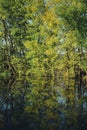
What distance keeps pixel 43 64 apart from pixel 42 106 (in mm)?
9493

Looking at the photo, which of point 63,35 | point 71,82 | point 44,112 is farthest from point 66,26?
point 44,112

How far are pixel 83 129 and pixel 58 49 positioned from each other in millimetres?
14685

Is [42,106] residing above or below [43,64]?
below

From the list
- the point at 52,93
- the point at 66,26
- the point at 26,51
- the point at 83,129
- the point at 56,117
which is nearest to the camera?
the point at 83,129

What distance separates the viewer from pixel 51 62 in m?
59.3

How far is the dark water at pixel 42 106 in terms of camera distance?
160ft

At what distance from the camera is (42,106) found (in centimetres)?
5159

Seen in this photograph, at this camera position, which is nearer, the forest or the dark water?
the dark water

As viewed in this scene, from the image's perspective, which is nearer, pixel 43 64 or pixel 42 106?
pixel 42 106

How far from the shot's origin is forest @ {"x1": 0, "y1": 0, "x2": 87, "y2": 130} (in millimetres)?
50500

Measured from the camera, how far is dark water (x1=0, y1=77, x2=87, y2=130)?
4866 cm

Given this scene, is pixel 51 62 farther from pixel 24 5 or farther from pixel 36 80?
pixel 24 5

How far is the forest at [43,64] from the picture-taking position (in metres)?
50.5

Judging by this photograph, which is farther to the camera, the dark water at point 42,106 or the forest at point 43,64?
the forest at point 43,64
